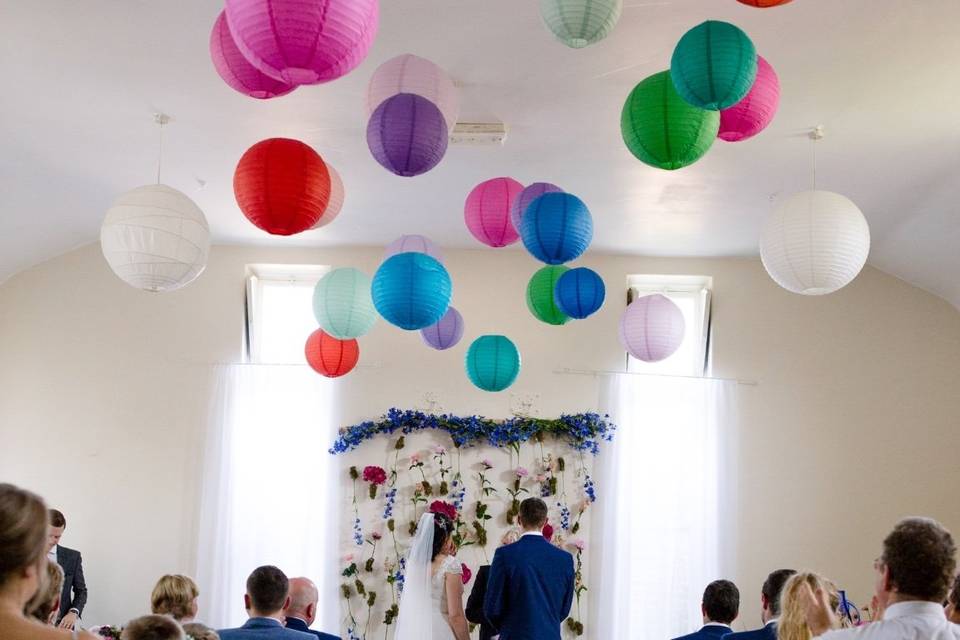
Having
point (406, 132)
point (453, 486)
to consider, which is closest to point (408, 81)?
point (406, 132)

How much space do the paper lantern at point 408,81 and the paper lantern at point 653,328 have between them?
6.70ft

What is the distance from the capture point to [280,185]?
161 inches

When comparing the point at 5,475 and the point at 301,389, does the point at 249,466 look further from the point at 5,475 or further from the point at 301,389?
the point at 5,475

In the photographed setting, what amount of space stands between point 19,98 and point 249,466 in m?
3.28

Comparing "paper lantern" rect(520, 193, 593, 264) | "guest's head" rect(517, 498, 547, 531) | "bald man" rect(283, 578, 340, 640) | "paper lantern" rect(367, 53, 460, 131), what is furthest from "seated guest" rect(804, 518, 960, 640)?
"guest's head" rect(517, 498, 547, 531)

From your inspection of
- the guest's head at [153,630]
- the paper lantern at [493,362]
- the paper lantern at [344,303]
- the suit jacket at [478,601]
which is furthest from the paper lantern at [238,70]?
the suit jacket at [478,601]

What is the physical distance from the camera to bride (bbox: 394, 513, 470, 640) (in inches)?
230

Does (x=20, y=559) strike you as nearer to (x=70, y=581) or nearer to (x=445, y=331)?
(x=445, y=331)

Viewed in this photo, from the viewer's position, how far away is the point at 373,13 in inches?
106

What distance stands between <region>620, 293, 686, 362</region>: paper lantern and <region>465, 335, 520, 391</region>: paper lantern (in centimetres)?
66

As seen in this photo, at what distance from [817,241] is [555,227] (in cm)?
106

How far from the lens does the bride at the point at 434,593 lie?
5.85 m

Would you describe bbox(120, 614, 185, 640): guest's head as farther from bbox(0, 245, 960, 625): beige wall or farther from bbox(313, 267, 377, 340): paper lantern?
bbox(0, 245, 960, 625): beige wall

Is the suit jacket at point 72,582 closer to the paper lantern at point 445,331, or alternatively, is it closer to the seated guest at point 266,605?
the paper lantern at point 445,331
